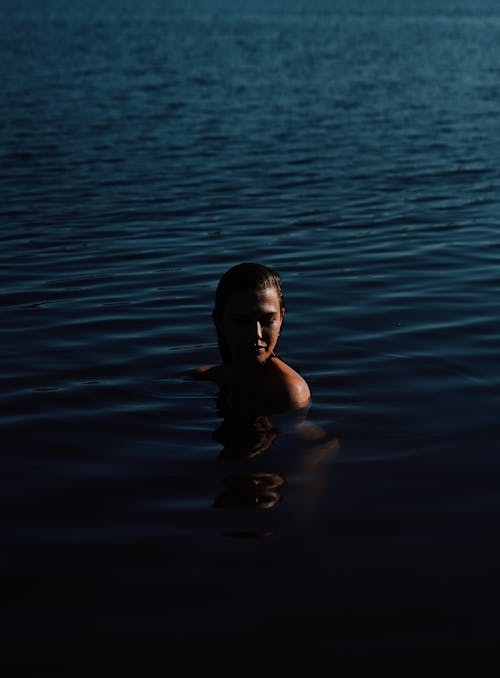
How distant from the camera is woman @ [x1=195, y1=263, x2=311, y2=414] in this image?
19.7 ft

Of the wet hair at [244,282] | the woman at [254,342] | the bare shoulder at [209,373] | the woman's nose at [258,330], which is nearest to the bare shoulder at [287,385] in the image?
the woman at [254,342]

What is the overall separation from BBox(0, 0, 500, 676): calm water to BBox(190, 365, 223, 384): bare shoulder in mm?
79

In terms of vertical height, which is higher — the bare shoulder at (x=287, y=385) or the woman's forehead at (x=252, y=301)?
the woman's forehead at (x=252, y=301)

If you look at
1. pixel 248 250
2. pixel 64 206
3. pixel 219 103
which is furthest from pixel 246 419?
pixel 219 103

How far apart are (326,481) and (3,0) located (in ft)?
253

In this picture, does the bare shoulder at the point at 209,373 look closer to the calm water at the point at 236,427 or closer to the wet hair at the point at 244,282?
the calm water at the point at 236,427

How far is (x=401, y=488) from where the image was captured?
5.15 meters

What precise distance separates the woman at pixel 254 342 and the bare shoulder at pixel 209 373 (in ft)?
0.65

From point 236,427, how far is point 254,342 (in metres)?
0.51

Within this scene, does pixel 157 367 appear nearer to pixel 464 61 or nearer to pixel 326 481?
pixel 326 481

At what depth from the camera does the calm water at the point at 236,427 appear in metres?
3.89

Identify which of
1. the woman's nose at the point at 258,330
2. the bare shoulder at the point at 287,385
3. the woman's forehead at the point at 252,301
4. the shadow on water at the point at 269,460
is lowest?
the shadow on water at the point at 269,460

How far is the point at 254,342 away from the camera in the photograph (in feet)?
20.0

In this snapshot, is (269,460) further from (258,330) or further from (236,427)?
(258,330)
